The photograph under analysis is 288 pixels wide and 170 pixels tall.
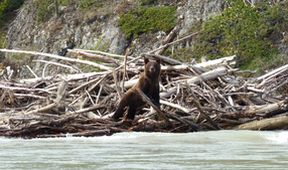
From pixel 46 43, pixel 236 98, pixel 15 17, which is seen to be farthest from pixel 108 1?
pixel 236 98

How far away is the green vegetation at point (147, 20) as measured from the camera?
93.5 ft

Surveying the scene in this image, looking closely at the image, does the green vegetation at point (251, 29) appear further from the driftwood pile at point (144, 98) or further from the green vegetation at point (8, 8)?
the green vegetation at point (8, 8)

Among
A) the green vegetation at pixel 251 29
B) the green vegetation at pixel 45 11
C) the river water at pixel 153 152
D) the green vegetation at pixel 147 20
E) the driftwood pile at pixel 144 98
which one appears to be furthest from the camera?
the green vegetation at pixel 45 11

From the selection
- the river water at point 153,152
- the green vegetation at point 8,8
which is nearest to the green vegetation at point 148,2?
the green vegetation at point 8,8

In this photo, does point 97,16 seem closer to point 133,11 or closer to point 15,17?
point 133,11

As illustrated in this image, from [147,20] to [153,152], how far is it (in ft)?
69.2

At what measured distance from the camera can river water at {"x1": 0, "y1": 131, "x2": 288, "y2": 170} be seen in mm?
7074

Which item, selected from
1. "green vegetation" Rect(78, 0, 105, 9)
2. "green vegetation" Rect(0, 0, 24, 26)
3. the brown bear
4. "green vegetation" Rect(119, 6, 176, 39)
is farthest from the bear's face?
"green vegetation" Rect(0, 0, 24, 26)

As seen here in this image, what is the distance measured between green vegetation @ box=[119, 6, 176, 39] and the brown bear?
608 inches

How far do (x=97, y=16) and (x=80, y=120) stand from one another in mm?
19564

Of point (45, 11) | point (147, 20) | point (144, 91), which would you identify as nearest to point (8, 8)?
point (45, 11)

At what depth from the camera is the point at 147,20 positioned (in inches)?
1150

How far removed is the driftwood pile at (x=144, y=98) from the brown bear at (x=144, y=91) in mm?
230

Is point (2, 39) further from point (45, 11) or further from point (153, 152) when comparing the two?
point (153, 152)
